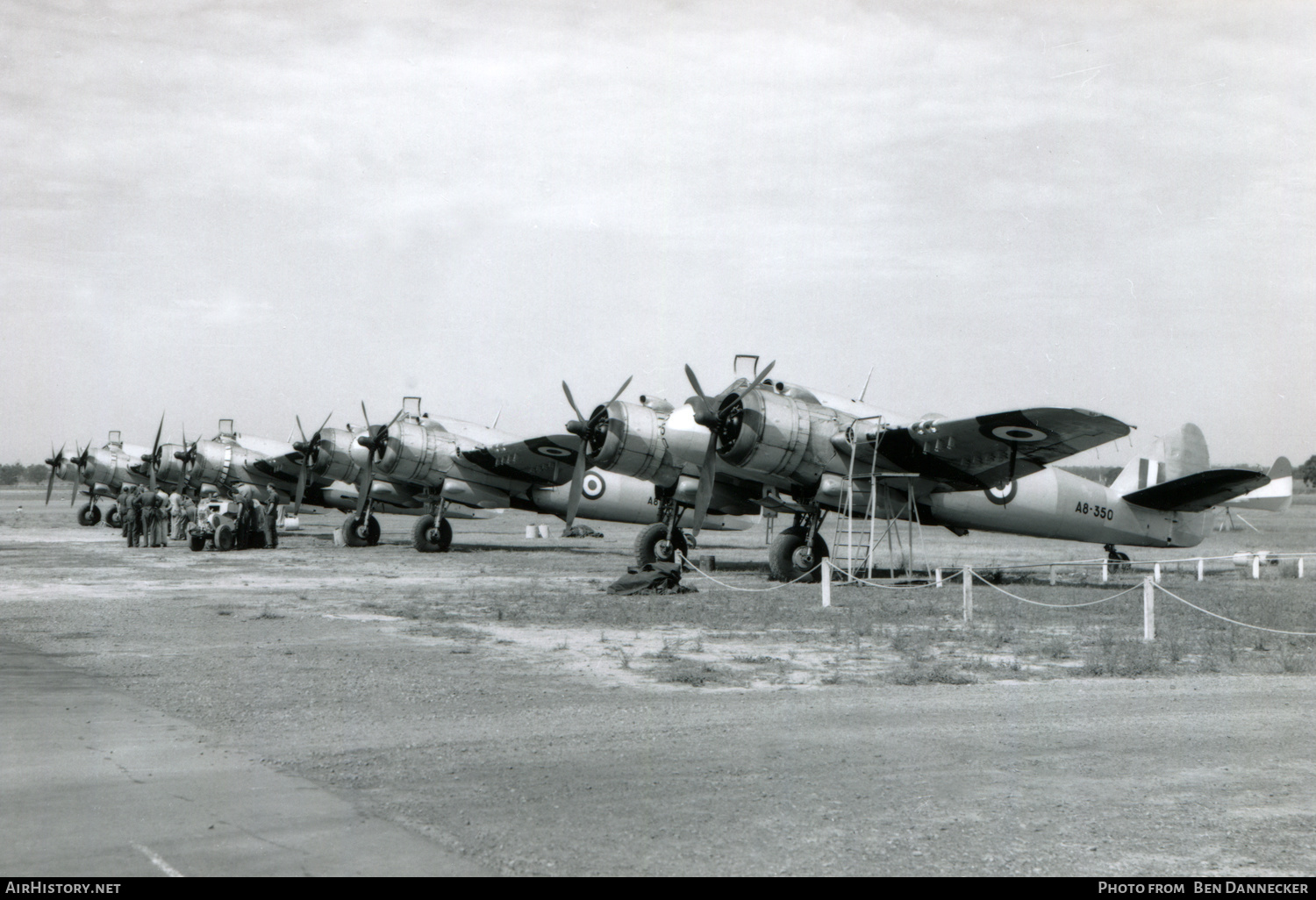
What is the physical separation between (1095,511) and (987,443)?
5.50m

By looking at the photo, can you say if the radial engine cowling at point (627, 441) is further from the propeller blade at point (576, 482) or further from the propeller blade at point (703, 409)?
the propeller blade at point (703, 409)

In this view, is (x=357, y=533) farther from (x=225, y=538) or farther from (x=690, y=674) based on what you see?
(x=690, y=674)

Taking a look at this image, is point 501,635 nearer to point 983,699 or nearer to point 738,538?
point 983,699

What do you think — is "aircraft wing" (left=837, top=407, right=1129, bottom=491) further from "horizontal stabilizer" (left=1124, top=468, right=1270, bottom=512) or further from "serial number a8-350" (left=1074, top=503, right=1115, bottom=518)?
"horizontal stabilizer" (left=1124, top=468, right=1270, bottom=512)

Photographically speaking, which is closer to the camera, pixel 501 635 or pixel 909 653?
pixel 909 653

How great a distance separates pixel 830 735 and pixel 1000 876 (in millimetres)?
2842

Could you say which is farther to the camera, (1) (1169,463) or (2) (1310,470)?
(2) (1310,470)

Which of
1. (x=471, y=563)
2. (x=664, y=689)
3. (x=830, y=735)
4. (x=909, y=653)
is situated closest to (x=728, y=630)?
(x=909, y=653)

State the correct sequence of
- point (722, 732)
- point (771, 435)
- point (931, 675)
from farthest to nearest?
point (771, 435) → point (931, 675) → point (722, 732)

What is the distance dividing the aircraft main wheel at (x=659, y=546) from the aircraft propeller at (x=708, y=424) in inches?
65.1

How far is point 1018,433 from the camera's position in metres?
18.2

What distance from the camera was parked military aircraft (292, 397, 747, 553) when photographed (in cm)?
2958

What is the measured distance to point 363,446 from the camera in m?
30.8

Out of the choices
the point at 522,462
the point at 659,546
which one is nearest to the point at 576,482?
the point at 659,546
